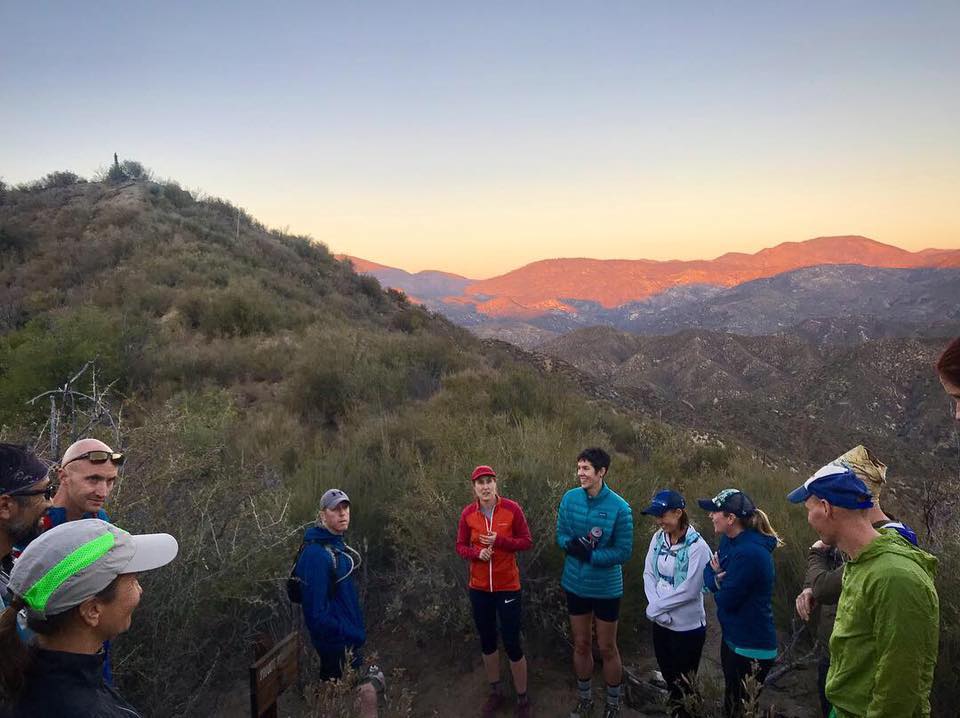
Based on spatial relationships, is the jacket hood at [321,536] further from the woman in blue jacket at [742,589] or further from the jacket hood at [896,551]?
the jacket hood at [896,551]

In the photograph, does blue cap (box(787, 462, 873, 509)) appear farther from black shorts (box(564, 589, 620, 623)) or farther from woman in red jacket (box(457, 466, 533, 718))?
woman in red jacket (box(457, 466, 533, 718))

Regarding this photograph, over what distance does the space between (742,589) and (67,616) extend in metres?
3.28

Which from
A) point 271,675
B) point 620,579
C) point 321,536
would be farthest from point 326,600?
point 620,579

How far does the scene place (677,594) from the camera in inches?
141

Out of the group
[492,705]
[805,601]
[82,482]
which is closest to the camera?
[82,482]

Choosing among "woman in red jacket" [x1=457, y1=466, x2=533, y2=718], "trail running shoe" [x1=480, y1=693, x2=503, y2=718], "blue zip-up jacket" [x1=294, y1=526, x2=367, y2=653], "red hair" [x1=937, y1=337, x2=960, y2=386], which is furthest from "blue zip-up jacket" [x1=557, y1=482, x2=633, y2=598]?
"red hair" [x1=937, y1=337, x2=960, y2=386]

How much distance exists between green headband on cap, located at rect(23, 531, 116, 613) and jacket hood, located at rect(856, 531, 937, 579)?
8.98 feet

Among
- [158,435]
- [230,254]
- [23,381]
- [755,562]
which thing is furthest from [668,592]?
[230,254]

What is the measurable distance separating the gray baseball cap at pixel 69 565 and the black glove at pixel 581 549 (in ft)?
9.12

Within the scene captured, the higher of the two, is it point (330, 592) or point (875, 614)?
point (875, 614)

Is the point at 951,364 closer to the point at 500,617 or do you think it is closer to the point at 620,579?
the point at 620,579

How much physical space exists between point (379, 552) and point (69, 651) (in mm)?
3970

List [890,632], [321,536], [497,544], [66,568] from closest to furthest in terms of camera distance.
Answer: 1. [66,568]
2. [890,632]
3. [321,536]
4. [497,544]

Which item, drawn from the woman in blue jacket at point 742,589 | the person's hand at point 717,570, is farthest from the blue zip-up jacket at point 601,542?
the woman in blue jacket at point 742,589
